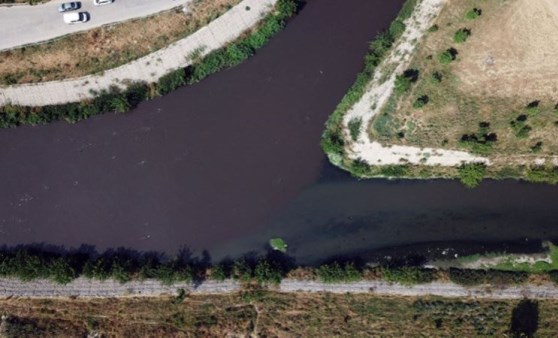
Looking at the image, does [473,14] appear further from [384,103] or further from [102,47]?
[102,47]

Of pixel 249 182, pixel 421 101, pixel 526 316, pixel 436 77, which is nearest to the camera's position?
pixel 436 77

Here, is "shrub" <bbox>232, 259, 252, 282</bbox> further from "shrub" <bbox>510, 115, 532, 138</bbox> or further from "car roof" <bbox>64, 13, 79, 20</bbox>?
"shrub" <bbox>510, 115, 532, 138</bbox>

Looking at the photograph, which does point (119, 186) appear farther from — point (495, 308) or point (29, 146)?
point (495, 308)

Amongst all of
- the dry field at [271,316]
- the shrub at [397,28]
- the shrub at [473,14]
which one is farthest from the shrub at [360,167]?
the shrub at [473,14]

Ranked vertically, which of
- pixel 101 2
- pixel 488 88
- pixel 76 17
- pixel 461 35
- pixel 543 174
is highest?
pixel 101 2

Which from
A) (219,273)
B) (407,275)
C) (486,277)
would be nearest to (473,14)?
(486,277)

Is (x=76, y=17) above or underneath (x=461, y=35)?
above

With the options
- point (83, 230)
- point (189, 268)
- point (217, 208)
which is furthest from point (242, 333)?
point (83, 230)
